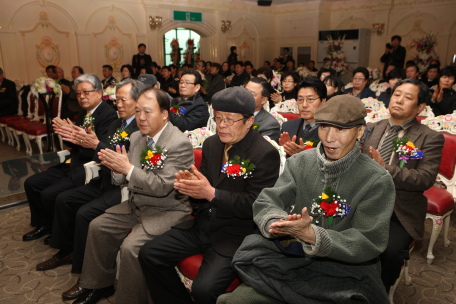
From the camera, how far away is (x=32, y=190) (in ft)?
A: 11.0

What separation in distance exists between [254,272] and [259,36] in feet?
46.3

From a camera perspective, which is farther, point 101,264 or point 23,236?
point 23,236

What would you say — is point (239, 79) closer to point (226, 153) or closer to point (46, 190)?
point (46, 190)

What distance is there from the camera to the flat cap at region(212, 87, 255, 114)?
209 cm

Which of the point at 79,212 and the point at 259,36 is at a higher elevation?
the point at 259,36

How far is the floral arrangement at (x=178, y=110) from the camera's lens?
400 centimetres

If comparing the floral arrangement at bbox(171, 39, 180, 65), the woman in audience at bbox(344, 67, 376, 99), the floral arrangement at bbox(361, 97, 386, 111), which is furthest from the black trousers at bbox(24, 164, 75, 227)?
the floral arrangement at bbox(171, 39, 180, 65)

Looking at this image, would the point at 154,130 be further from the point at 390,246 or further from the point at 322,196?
the point at 390,246

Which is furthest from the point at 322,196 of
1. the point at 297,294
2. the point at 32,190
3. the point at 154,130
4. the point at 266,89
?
the point at 32,190

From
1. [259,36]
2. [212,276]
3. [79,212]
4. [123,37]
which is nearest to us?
[212,276]

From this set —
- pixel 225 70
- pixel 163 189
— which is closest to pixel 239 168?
pixel 163 189

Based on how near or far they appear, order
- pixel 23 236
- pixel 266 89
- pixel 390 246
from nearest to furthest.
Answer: pixel 390 246 < pixel 23 236 < pixel 266 89

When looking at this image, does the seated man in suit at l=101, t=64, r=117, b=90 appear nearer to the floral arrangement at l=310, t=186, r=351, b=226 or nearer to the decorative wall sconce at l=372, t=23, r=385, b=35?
the floral arrangement at l=310, t=186, r=351, b=226

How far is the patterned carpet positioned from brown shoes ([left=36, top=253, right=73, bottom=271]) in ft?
0.14
